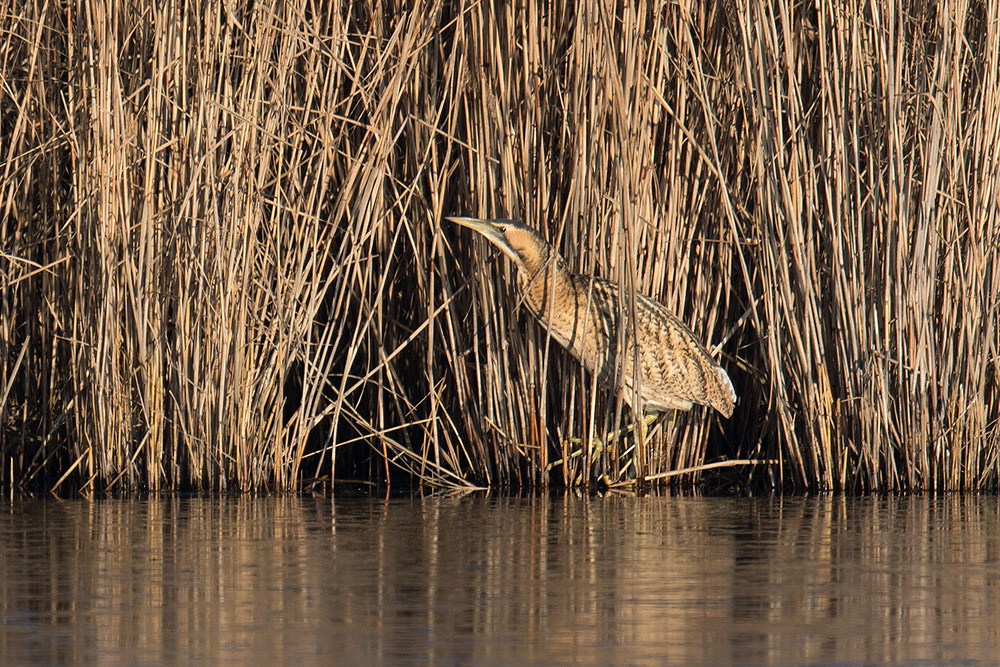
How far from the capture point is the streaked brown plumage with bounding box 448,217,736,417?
6.24 meters

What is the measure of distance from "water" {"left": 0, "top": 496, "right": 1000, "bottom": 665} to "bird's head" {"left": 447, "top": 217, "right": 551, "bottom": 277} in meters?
0.94

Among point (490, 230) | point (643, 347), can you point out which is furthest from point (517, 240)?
point (643, 347)

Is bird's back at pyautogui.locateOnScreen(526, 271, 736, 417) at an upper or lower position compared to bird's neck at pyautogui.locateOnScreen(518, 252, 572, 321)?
lower

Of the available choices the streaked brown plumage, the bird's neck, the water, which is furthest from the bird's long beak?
the water

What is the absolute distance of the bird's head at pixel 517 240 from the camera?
20.4 ft

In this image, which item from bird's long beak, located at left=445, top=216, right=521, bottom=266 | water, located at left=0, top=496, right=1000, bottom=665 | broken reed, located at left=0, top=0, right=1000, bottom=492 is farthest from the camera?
bird's long beak, located at left=445, top=216, right=521, bottom=266

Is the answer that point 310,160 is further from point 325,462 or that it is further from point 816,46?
point 816,46

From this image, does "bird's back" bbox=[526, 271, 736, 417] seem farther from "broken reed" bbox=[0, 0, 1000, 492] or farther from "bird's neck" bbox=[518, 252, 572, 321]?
"broken reed" bbox=[0, 0, 1000, 492]

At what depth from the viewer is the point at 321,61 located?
252 inches

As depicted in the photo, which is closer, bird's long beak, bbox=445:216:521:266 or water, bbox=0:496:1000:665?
water, bbox=0:496:1000:665

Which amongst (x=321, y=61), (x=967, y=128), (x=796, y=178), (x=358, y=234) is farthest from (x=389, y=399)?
(x=967, y=128)

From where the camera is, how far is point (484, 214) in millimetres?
6406

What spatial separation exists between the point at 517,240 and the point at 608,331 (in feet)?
1.68

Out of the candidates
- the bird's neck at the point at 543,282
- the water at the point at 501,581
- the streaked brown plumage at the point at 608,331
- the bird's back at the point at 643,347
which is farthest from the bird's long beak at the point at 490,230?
the water at the point at 501,581
